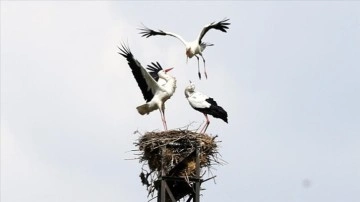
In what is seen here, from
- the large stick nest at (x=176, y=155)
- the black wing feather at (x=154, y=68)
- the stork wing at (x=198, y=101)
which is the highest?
the black wing feather at (x=154, y=68)

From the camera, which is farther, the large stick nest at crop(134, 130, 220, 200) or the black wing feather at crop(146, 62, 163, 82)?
the black wing feather at crop(146, 62, 163, 82)

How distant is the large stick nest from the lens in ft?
41.5

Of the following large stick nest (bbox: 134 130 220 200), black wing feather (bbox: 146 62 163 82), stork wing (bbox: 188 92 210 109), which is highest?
black wing feather (bbox: 146 62 163 82)

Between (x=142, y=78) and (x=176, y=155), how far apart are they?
1.96m

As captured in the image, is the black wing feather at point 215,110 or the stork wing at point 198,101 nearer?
the black wing feather at point 215,110

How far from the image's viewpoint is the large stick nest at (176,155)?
12664mm

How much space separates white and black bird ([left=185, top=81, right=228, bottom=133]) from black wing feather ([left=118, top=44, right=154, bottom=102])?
686 millimetres

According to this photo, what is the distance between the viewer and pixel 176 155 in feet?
43.0

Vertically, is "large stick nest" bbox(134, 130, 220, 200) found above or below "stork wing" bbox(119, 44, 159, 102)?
below

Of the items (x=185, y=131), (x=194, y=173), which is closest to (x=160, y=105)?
(x=185, y=131)

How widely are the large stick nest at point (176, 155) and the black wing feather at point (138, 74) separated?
1.16 metres

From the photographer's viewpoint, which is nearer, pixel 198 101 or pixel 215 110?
pixel 215 110

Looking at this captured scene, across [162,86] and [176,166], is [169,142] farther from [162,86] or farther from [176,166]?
[162,86]

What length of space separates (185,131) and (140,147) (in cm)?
82
